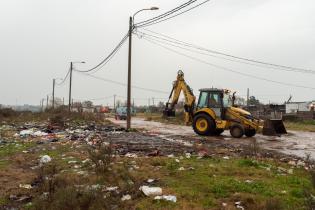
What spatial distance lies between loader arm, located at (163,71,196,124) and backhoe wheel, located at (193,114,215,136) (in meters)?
0.97

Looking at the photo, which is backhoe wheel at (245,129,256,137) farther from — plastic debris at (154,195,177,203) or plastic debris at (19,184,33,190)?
plastic debris at (154,195,177,203)

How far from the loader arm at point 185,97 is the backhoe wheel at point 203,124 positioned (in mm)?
975

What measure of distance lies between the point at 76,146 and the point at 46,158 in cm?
321

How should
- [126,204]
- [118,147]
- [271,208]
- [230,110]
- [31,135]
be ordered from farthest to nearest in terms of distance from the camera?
1. [230,110]
2. [31,135]
3. [118,147]
4. [126,204]
5. [271,208]

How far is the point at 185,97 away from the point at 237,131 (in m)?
3.87

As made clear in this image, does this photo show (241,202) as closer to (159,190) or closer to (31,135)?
(159,190)

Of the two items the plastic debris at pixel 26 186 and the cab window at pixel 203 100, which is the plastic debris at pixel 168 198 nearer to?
the plastic debris at pixel 26 186

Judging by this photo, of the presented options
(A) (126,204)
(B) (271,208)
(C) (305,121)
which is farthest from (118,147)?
(C) (305,121)

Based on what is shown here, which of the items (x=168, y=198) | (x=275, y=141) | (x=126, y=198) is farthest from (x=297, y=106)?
(x=126, y=198)

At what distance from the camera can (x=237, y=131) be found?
2184 cm

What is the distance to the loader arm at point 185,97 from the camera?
78.7ft

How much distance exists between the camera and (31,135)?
2027cm

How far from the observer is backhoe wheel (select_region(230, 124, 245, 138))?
853 inches

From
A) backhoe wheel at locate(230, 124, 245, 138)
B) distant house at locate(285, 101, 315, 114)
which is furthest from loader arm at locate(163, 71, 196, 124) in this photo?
distant house at locate(285, 101, 315, 114)
